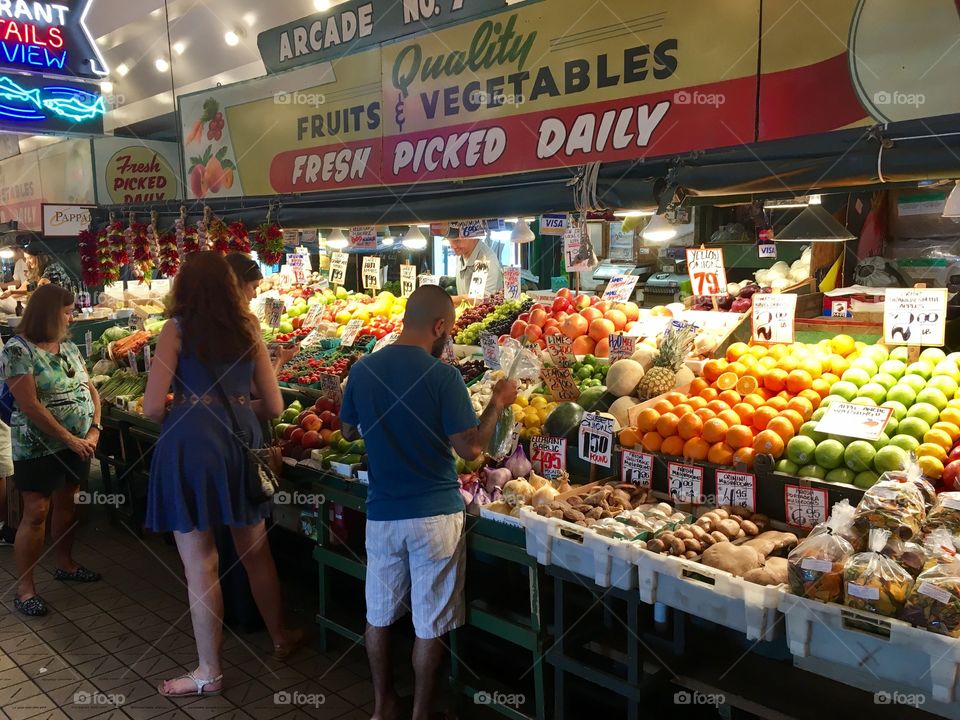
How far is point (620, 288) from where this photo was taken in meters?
5.82

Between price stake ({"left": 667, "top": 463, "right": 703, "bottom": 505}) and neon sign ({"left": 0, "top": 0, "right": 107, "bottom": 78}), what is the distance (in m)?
7.71

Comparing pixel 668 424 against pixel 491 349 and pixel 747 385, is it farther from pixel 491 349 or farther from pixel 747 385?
pixel 491 349

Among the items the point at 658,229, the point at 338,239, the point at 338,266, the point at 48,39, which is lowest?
the point at 338,266

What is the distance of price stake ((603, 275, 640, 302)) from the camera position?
5770mm

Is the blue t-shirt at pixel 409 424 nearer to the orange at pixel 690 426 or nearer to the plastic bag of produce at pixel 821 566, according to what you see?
the orange at pixel 690 426

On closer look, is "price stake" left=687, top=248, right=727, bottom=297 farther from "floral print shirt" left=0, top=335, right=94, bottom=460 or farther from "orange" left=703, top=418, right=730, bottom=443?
"floral print shirt" left=0, top=335, right=94, bottom=460

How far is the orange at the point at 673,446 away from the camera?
3758mm

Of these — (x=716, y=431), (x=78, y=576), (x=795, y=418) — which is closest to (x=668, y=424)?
(x=716, y=431)

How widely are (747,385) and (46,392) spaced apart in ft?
14.1

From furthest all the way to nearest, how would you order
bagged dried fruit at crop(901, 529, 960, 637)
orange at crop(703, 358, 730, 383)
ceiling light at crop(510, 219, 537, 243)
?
1. ceiling light at crop(510, 219, 537, 243)
2. orange at crop(703, 358, 730, 383)
3. bagged dried fruit at crop(901, 529, 960, 637)

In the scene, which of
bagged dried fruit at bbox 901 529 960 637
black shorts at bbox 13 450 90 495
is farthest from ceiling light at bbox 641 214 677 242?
black shorts at bbox 13 450 90 495

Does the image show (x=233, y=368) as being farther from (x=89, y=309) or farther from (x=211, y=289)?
(x=89, y=309)

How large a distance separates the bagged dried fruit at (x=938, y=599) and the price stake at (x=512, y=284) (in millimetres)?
4557

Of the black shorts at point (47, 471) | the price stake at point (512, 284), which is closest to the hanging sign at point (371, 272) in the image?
the price stake at point (512, 284)
